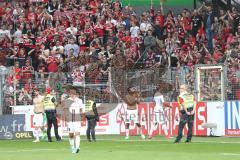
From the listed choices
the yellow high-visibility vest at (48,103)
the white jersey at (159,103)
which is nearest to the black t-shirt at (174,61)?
the white jersey at (159,103)

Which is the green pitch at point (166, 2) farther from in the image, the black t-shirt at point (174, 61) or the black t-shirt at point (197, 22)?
the black t-shirt at point (174, 61)

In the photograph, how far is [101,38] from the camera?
144 feet

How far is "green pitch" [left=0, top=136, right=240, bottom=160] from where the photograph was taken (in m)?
24.3

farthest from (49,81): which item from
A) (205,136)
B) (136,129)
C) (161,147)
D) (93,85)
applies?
(161,147)

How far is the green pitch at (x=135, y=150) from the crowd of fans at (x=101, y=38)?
6358 mm

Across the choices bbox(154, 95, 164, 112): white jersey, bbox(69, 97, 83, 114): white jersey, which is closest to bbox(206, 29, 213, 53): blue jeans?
bbox(154, 95, 164, 112): white jersey

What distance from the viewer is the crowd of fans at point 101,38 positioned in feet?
132

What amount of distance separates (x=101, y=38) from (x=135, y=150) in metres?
17.3

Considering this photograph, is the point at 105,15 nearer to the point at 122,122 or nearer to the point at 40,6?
the point at 40,6

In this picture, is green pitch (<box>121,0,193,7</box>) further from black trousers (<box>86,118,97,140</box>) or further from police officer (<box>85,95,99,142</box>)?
black trousers (<box>86,118,97,140</box>)

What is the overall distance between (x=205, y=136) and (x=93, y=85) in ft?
18.8

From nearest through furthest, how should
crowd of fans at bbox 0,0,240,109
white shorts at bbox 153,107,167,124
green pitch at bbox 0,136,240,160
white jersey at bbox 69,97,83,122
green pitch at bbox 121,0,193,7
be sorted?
1. green pitch at bbox 0,136,240,160
2. white jersey at bbox 69,97,83,122
3. white shorts at bbox 153,107,167,124
4. crowd of fans at bbox 0,0,240,109
5. green pitch at bbox 121,0,193,7

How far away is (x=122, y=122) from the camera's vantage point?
38.8 m

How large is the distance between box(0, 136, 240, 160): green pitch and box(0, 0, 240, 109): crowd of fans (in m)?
6.36
